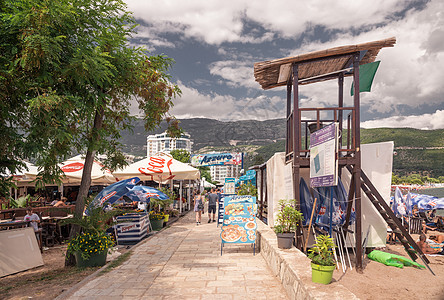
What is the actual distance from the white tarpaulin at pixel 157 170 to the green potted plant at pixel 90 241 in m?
6.27

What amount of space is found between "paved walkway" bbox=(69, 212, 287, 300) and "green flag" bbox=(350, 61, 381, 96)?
4.91 metres

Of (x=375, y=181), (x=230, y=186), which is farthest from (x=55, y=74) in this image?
(x=230, y=186)

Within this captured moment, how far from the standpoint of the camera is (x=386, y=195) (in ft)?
25.1

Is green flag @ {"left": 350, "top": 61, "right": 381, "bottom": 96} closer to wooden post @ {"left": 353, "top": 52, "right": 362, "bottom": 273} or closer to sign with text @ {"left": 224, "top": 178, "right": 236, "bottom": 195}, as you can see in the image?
wooden post @ {"left": 353, "top": 52, "right": 362, "bottom": 273}

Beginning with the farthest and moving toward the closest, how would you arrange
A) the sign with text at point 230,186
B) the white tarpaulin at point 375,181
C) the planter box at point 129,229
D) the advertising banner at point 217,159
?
the advertising banner at point 217,159, the sign with text at point 230,186, the planter box at point 129,229, the white tarpaulin at point 375,181

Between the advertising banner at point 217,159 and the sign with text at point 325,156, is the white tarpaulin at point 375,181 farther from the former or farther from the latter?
the advertising banner at point 217,159

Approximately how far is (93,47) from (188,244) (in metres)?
6.18

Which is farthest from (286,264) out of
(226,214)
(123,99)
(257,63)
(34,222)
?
(34,222)

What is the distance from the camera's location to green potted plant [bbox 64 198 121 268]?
6.58 metres

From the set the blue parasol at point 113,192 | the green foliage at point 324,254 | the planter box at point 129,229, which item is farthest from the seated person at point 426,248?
the blue parasol at point 113,192

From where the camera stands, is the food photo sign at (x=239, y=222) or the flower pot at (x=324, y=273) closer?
the flower pot at (x=324, y=273)

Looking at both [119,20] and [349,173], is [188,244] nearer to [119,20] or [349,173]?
[349,173]

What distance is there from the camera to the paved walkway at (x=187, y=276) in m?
4.97

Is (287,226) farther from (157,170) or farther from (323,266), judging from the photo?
(157,170)
